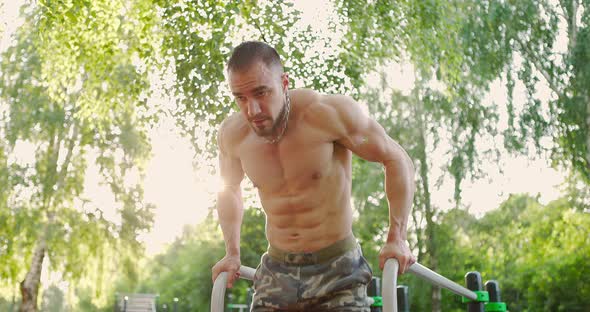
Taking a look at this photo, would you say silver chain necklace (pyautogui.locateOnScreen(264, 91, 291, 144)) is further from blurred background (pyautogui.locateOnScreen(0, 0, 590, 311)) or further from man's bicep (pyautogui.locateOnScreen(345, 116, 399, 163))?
blurred background (pyautogui.locateOnScreen(0, 0, 590, 311))

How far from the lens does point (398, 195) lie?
2.16 metres

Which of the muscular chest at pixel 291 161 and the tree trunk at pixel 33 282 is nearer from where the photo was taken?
the muscular chest at pixel 291 161

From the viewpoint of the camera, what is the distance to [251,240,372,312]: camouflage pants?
219 cm

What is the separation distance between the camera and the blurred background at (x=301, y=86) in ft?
28.8

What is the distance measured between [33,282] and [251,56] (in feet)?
44.3

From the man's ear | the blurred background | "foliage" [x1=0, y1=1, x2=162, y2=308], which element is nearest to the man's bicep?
the man's ear

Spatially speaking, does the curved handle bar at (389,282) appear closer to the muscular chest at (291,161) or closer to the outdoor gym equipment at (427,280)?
the outdoor gym equipment at (427,280)

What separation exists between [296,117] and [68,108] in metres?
12.7

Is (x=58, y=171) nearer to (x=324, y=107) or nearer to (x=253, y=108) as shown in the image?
(x=324, y=107)

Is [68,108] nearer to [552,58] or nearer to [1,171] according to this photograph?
[1,171]

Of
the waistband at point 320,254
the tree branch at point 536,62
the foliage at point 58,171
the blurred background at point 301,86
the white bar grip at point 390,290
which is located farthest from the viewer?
the foliage at point 58,171

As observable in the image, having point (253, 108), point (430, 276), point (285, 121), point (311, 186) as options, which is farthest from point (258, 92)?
point (430, 276)

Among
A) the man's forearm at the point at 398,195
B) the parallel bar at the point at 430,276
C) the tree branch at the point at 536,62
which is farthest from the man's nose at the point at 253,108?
the tree branch at the point at 536,62

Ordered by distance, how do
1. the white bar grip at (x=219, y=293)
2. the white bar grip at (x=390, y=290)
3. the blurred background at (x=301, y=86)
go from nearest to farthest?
the white bar grip at (x=390, y=290) < the white bar grip at (x=219, y=293) < the blurred background at (x=301, y=86)
